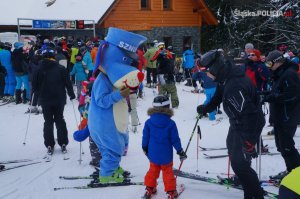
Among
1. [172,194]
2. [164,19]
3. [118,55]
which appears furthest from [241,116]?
[164,19]

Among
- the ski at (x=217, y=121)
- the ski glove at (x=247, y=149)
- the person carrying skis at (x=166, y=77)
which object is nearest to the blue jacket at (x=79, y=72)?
the person carrying skis at (x=166, y=77)

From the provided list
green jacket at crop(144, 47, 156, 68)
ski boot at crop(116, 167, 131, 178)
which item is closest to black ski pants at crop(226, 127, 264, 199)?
ski boot at crop(116, 167, 131, 178)

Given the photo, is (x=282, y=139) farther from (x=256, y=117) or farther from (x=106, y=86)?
(x=106, y=86)

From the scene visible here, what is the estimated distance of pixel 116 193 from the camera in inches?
203

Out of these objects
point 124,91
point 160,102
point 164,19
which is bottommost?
point 160,102

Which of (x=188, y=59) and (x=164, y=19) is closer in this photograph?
(x=188, y=59)

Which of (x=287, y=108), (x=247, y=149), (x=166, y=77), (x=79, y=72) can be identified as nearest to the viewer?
(x=247, y=149)

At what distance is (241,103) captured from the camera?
4156 millimetres

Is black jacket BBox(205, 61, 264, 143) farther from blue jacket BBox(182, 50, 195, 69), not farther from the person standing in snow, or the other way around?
blue jacket BBox(182, 50, 195, 69)

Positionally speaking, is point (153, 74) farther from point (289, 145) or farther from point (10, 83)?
point (289, 145)

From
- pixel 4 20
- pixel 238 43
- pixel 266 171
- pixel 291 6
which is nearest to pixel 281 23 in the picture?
pixel 291 6

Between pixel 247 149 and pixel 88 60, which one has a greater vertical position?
pixel 88 60

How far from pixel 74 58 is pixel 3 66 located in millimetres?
2617

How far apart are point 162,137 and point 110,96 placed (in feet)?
2.89
